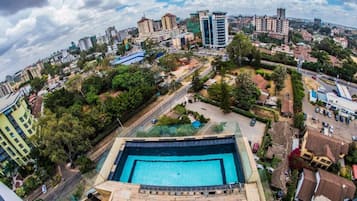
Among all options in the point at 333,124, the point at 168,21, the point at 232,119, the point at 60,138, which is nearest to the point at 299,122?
the point at 333,124

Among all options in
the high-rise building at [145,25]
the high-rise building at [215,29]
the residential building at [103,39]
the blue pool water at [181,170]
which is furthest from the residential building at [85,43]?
the blue pool water at [181,170]

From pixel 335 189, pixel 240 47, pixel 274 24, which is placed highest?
pixel 240 47

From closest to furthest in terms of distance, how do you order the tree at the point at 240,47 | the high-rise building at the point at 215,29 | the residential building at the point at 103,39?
1. the tree at the point at 240,47
2. the high-rise building at the point at 215,29
3. the residential building at the point at 103,39

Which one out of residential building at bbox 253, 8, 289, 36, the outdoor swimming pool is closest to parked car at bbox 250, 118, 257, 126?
the outdoor swimming pool

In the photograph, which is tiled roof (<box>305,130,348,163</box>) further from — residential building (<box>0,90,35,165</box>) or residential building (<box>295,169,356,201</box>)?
residential building (<box>0,90,35,165</box>)

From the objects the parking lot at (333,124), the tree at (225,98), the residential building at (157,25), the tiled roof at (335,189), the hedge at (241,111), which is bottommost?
the parking lot at (333,124)

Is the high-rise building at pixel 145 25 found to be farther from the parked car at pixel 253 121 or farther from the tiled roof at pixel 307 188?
the tiled roof at pixel 307 188

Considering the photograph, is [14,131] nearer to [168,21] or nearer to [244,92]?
[244,92]

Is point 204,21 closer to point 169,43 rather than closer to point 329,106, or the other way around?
point 169,43
